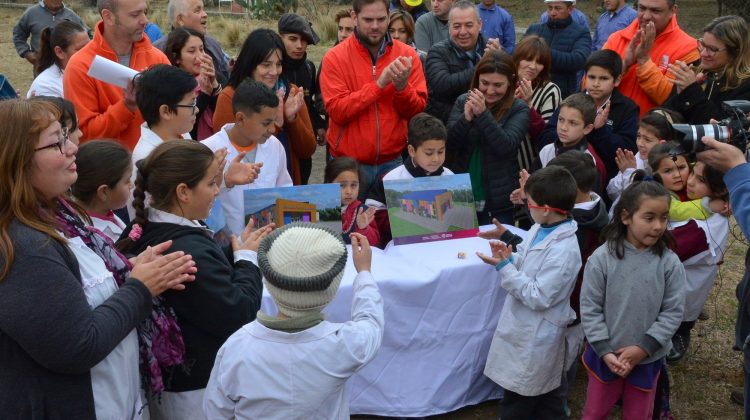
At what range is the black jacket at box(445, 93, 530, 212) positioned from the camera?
4.25 metres

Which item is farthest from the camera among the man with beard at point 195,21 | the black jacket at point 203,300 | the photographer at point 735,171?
the man with beard at point 195,21

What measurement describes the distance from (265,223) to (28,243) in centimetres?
158

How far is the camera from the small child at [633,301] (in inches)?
125

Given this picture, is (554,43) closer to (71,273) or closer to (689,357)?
(689,357)

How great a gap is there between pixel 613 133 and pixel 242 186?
8.04 ft

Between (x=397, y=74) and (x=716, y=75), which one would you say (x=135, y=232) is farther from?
(x=716, y=75)

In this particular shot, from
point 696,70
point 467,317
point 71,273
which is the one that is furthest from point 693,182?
point 71,273

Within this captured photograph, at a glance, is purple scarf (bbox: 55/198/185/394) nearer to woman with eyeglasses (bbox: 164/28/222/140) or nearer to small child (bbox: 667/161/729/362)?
small child (bbox: 667/161/729/362)

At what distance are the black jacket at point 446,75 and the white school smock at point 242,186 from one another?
1646mm

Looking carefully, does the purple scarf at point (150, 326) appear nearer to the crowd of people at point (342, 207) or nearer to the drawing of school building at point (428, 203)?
the crowd of people at point (342, 207)

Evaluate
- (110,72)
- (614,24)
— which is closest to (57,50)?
(110,72)

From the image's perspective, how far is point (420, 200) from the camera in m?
3.68

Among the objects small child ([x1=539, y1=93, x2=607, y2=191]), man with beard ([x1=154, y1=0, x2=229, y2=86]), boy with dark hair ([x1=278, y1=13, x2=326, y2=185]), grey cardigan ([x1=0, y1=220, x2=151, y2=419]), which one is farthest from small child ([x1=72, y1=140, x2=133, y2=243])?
man with beard ([x1=154, y1=0, x2=229, y2=86])

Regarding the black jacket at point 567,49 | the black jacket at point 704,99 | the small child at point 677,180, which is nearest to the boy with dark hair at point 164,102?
the small child at point 677,180
